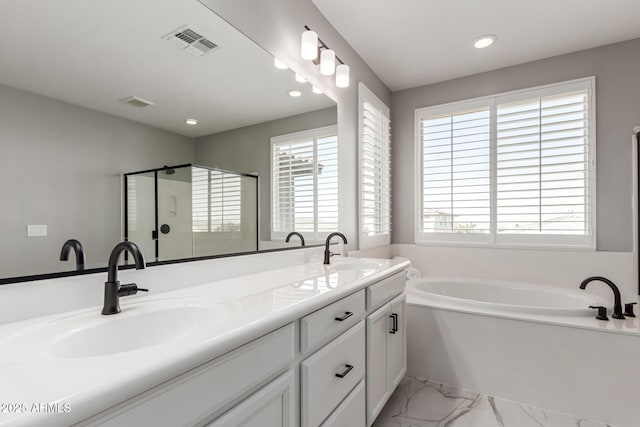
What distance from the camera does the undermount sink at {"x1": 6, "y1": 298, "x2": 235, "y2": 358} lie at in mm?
717

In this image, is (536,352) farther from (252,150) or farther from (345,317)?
(252,150)

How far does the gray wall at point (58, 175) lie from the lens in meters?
0.79

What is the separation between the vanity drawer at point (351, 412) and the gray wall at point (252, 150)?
84 cm

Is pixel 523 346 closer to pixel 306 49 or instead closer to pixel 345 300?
pixel 345 300

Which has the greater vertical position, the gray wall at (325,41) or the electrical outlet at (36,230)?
the gray wall at (325,41)

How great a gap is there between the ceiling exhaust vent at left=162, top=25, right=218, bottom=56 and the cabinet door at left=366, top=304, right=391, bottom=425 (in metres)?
1.36

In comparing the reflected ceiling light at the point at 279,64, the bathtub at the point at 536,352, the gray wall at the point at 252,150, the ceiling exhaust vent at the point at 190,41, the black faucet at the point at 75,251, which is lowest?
the bathtub at the point at 536,352

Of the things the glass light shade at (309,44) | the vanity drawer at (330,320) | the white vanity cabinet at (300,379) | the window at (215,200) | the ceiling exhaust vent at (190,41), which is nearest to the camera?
the white vanity cabinet at (300,379)

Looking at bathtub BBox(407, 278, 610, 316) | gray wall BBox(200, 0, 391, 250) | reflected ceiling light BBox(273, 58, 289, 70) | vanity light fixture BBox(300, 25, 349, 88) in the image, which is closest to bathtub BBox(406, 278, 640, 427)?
bathtub BBox(407, 278, 610, 316)

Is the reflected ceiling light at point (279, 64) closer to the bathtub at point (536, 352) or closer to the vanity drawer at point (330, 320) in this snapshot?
the vanity drawer at point (330, 320)

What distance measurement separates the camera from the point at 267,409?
86 centimetres

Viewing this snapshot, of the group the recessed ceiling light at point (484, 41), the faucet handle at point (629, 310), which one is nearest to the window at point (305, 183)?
the recessed ceiling light at point (484, 41)

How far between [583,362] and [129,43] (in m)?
2.66

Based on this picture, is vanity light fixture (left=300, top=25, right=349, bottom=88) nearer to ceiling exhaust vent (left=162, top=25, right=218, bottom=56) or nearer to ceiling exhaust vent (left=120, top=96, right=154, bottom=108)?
ceiling exhaust vent (left=162, top=25, right=218, bottom=56)
